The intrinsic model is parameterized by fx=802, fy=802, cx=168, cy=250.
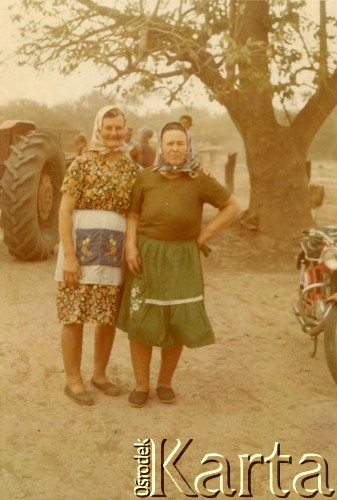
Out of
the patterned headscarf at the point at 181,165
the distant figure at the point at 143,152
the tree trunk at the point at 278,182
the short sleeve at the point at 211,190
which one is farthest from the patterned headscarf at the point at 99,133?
the distant figure at the point at 143,152

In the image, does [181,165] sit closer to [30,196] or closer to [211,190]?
[211,190]

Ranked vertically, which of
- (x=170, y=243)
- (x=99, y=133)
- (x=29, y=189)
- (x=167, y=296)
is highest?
(x=99, y=133)

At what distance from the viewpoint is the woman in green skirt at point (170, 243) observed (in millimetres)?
4125

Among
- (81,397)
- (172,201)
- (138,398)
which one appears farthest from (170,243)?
(81,397)

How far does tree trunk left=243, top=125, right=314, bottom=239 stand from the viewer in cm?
1030

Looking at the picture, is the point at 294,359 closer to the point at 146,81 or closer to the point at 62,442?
the point at 62,442

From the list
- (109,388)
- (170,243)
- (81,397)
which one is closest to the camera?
(170,243)

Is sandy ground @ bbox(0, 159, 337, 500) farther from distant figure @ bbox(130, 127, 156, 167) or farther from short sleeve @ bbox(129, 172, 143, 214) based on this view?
distant figure @ bbox(130, 127, 156, 167)

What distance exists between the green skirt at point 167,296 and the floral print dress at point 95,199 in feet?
0.55

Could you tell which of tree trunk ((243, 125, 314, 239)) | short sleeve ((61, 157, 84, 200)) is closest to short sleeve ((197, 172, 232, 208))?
short sleeve ((61, 157, 84, 200))

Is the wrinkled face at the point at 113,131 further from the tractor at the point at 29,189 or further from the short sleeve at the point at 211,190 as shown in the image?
the tractor at the point at 29,189

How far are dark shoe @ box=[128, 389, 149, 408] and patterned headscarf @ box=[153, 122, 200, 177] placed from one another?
1260 millimetres

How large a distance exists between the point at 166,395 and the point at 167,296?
670 millimetres

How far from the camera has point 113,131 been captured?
13.8 feet
